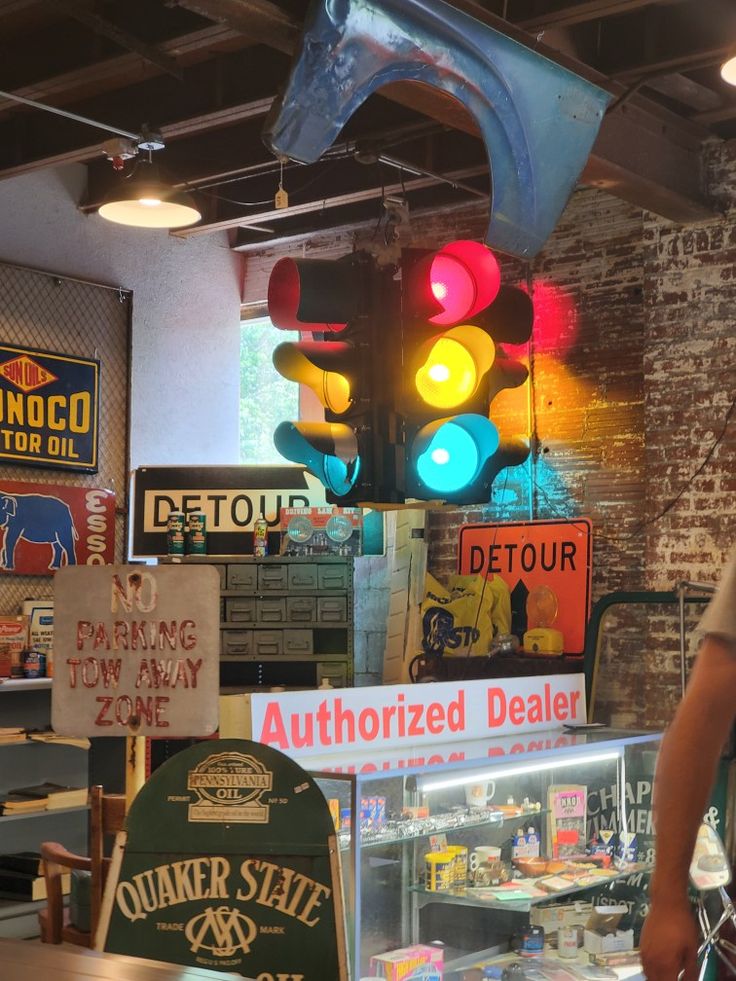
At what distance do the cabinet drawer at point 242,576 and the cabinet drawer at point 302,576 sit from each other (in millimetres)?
222

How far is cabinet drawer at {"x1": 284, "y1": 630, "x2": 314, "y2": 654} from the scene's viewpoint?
7.61 metres

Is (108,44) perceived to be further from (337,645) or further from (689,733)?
(689,733)

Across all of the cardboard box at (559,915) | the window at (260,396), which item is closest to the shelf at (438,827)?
the cardboard box at (559,915)

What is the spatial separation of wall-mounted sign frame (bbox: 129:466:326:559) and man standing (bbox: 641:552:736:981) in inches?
256

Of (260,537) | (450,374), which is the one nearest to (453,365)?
(450,374)

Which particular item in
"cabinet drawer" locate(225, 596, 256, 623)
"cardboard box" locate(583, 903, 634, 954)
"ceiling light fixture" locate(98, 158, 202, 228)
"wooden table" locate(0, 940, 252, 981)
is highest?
"ceiling light fixture" locate(98, 158, 202, 228)

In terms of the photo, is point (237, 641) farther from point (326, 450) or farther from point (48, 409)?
point (326, 450)

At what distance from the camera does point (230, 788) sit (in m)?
2.76

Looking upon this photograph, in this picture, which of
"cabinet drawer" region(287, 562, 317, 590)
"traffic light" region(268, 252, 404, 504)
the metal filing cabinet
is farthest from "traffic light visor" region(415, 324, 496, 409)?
"cabinet drawer" region(287, 562, 317, 590)

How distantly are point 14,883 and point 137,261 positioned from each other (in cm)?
398

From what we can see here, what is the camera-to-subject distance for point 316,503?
26.7 ft

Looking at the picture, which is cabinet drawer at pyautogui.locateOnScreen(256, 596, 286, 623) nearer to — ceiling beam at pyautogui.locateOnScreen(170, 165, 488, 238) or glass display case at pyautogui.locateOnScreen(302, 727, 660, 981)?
ceiling beam at pyautogui.locateOnScreen(170, 165, 488, 238)

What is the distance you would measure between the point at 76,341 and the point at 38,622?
1.80 meters

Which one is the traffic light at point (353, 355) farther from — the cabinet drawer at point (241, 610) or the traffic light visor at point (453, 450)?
the cabinet drawer at point (241, 610)
